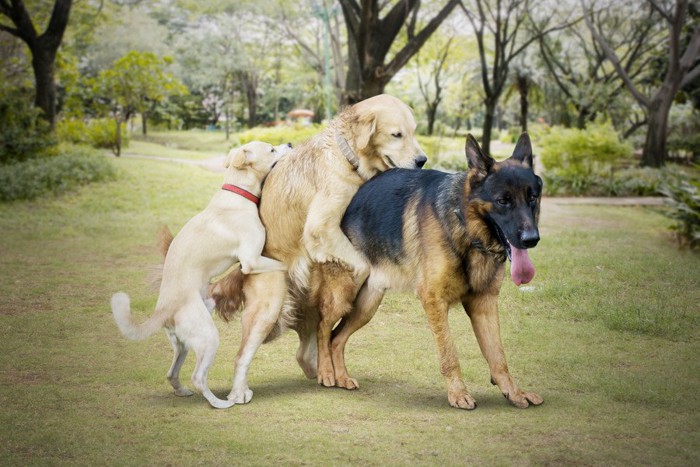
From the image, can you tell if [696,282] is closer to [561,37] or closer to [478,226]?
[478,226]

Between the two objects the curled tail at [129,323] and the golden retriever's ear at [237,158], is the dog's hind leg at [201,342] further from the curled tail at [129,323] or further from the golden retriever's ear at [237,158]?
the golden retriever's ear at [237,158]

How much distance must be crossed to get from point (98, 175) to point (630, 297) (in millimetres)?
12938

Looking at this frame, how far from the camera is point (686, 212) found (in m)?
12.8

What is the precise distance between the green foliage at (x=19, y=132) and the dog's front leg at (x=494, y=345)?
16.1m

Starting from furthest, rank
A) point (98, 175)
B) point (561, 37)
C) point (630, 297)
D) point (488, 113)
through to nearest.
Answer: point (561, 37) < point (488, 113) < point (98, 175) < point (630, 297)

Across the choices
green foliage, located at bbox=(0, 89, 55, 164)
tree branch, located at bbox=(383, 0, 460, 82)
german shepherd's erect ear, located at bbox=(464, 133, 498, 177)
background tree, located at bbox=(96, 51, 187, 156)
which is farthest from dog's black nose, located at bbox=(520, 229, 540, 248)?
background tree, located at bbox=(96, 51, 187, 156)

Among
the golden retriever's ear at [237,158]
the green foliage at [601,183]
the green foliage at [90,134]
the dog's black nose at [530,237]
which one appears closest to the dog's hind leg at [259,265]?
the golden retriever's ear at [237,158]

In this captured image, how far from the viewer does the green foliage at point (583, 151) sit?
827 inches

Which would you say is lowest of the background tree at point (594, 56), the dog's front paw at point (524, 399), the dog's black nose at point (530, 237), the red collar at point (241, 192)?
the dog's front paw at point (524, 399)

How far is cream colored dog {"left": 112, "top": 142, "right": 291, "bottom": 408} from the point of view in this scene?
509 centimetres

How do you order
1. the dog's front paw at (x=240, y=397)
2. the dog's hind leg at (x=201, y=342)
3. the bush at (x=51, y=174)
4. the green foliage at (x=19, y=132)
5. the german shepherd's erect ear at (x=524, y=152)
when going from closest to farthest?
the german shepherd's erect ear at (x=524, y=152)
the dog's hind leg at (x=201, y=342)
the dog's front paw at (x=240, y=397)
the bush at (x=51, y=174)
the green foliage at (x=19, y=132)

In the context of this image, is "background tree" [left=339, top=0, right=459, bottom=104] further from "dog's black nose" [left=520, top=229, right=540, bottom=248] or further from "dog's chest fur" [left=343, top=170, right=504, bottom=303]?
"dog's black nose" [left=520, top=229, right=540, bottom=248]

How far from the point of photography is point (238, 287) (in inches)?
220

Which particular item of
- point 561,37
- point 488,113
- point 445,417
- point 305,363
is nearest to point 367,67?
point 305,363
